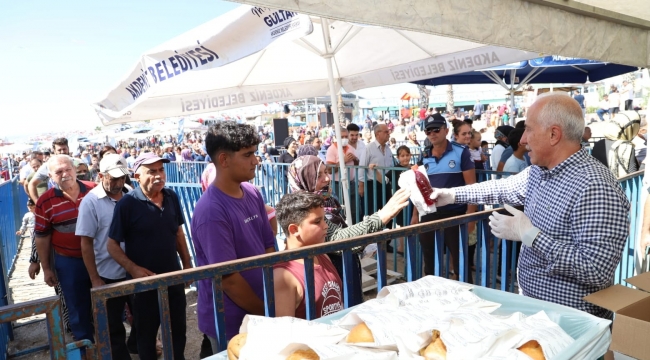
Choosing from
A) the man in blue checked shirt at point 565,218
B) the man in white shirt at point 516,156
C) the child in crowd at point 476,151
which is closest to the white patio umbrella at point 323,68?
the man in white shirt at point 516,156

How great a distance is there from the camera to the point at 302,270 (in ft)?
7.03

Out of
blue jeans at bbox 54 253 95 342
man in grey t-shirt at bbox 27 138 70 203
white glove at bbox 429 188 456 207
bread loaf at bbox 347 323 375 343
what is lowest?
blue jeans at bbox 54 253 95 342

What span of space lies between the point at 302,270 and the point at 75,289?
108 inches

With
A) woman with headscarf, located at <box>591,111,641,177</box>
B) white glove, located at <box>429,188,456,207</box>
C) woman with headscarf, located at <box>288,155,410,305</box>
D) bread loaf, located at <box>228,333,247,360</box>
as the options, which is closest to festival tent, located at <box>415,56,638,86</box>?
woman with headscarf, located at <box>591,111,641,177</box>

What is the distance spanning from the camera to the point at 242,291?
220 centimetres

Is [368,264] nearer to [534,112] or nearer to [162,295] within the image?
[534,112]

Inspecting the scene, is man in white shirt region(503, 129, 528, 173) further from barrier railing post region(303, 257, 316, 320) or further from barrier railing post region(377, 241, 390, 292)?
barrier railing post region(303, 257, 316, 320)

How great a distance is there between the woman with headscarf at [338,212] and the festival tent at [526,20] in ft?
3.31

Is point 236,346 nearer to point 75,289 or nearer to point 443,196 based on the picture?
point 443,196

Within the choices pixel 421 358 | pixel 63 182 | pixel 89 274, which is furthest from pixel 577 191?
pixel 63 182

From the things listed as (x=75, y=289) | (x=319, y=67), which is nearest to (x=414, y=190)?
(x=75, y=289)

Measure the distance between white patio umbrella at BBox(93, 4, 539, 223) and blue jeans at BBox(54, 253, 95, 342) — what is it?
1.50 m

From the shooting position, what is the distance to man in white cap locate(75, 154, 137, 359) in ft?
11.6

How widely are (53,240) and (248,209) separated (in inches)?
96.1
